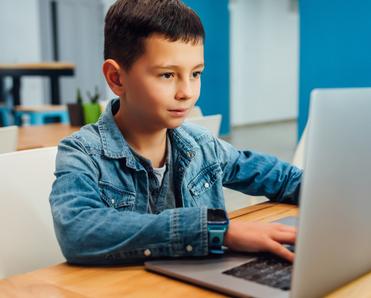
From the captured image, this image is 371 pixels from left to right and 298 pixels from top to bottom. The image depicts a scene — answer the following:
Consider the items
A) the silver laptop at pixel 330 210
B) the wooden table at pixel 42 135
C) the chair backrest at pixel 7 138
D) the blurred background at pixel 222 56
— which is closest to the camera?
the silver laptop at pixel 330 210

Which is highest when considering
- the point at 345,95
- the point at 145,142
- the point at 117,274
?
the point at 345,95

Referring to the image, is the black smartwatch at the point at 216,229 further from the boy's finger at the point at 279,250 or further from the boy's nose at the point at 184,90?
the boy's nose at the point at 184,90

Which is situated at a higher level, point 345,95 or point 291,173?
point 345,95

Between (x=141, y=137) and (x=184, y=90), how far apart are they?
0.19m

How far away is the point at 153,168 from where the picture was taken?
1078 mm

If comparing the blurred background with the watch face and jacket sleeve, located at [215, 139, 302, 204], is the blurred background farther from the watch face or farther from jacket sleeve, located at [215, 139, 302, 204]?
the watch face

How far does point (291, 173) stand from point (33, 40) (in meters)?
7.56

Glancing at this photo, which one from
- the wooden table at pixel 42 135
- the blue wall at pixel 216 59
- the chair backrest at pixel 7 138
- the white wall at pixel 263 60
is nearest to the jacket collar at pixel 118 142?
the chair backrest at pixel 7 138

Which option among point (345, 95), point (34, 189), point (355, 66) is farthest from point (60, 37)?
point (345, 95)

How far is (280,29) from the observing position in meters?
9.42

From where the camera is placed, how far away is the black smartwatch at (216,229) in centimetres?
81

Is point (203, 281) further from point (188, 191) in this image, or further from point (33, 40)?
point (33, 40)

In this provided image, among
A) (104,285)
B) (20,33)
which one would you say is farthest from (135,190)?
(20,33)

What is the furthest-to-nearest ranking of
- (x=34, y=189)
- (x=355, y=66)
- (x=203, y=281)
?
(x=355, y=66)
(x=34, y=189)
(x=203, y=281)
